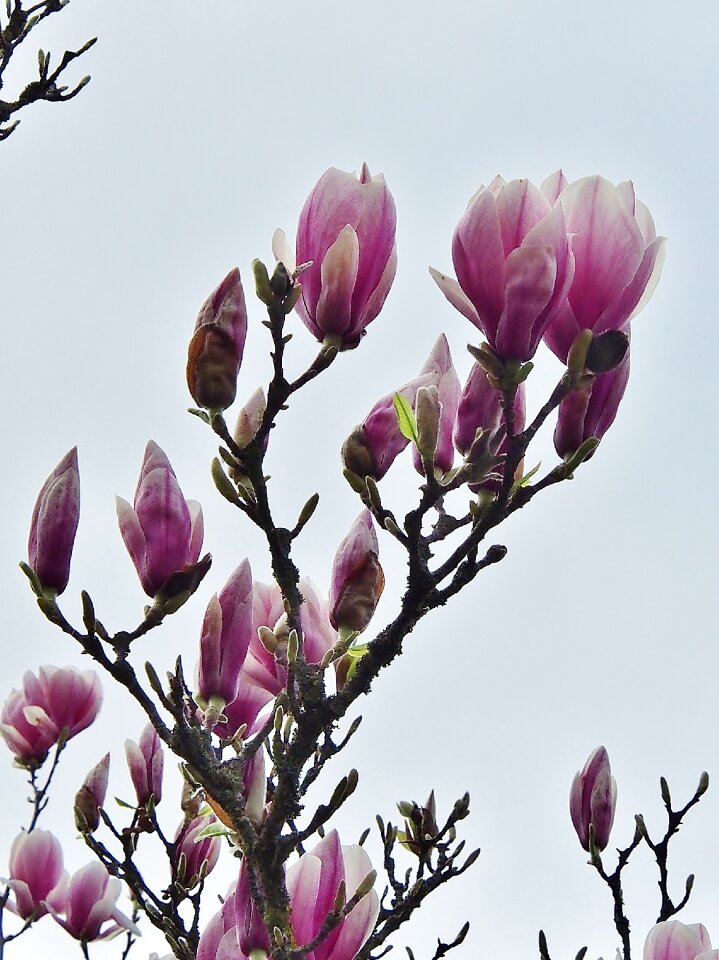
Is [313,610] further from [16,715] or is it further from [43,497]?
Result: [16,715]

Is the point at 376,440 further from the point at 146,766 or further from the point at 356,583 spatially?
the point at 146,766

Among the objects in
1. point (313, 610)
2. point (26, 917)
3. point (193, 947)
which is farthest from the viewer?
point (26, 917)

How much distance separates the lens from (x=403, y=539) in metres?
0.95

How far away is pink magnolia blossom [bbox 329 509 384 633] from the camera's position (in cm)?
99

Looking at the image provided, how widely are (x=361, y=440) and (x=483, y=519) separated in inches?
6.2

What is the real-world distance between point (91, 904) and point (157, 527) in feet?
5.07

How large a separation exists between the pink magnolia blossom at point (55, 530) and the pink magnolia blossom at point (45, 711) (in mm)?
1528

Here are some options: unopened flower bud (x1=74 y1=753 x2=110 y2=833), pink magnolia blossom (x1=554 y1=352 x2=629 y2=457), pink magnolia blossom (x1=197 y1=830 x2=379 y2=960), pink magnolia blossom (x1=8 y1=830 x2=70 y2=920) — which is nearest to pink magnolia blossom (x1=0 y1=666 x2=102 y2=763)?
pink magnolia blossom (x1=8 y1=830 x2=70 y2=920)

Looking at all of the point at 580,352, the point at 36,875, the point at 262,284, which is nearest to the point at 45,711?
the point at 36,875

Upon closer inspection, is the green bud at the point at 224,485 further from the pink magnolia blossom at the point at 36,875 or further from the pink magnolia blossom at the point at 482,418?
the pink magnolia blossom at the point at 36,875

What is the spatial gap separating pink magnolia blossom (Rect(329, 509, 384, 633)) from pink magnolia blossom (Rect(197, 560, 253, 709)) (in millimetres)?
101

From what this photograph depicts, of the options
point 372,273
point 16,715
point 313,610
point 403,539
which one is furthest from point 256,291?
point 16,715

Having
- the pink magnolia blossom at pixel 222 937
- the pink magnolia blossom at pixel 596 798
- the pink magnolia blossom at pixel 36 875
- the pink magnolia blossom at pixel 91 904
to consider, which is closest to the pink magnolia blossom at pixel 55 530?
the pink magnolia blossom at pixel 222 937

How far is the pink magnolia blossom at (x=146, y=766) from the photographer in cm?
158
